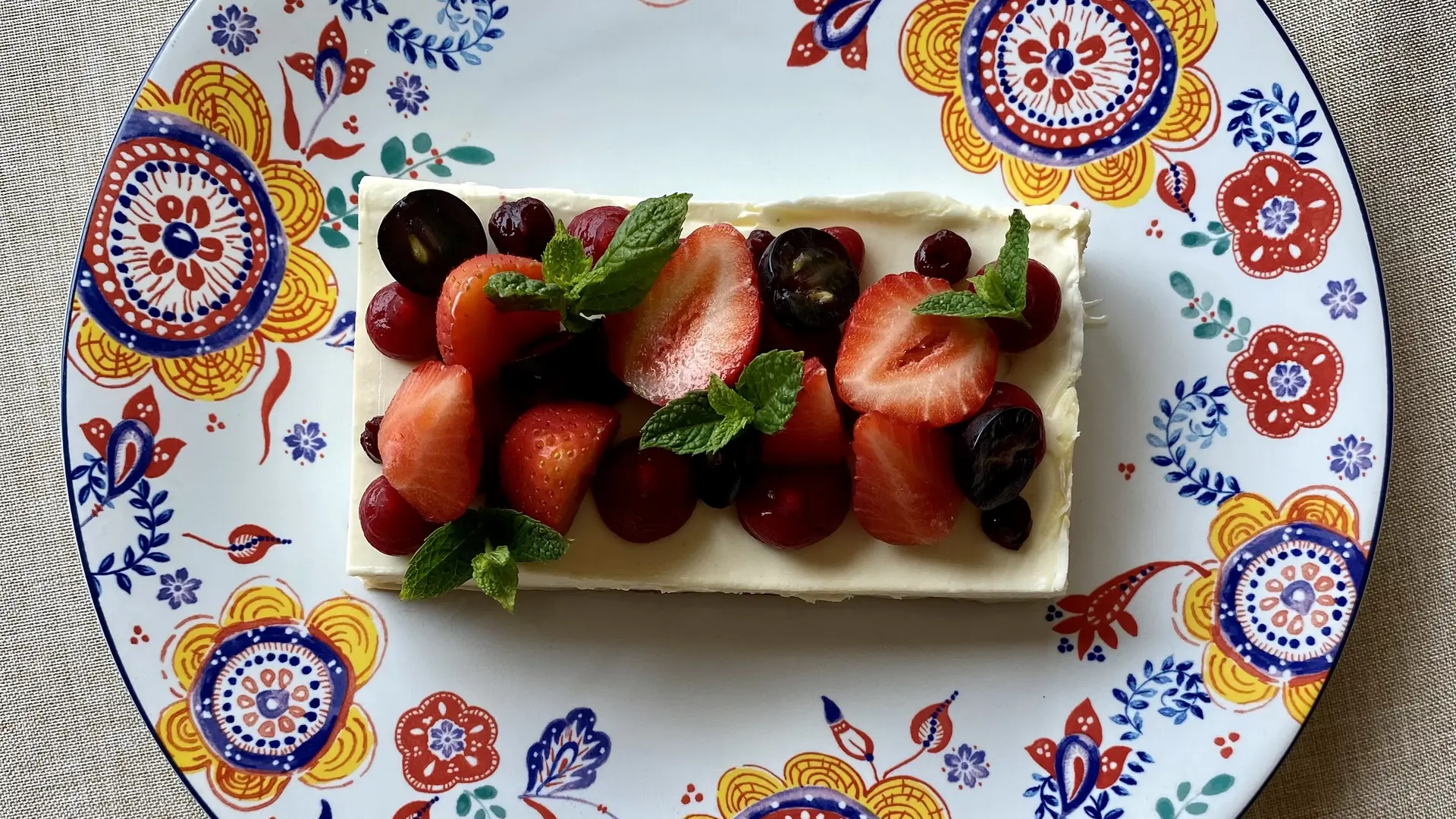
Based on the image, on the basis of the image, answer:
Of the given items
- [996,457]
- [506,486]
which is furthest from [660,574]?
[996,457]

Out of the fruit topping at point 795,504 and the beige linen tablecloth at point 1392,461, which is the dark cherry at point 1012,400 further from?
the beige linen tablecloth at point 1392,461

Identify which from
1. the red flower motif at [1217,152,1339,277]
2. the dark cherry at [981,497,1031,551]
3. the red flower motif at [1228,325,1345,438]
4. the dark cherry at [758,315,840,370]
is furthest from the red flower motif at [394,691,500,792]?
the red flower motif at [1217,152,1339,277]

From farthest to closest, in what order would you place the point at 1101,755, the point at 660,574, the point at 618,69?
1. the point at 618,69
2. the point at 1101,755
3. the point at 660,574

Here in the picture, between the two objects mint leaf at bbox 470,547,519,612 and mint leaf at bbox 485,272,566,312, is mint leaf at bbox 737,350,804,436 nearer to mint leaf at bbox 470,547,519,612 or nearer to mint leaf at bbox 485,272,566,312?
mint leaf at bbox 485,272,566,312

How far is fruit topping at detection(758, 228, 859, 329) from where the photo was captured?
1559mm

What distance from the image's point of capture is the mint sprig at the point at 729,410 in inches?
57.6

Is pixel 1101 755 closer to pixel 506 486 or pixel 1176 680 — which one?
pixel 1176 680

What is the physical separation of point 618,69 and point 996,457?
1.13m

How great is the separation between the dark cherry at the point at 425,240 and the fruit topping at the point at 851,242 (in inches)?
25.7

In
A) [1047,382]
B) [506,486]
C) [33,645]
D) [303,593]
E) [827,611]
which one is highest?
[1047,382]

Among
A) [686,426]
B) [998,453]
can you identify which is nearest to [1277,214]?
[998,453]

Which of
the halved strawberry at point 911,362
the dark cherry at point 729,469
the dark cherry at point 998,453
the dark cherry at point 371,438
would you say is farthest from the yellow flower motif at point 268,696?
the dark cherry at point 998,453

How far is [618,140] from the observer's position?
1.95 meters

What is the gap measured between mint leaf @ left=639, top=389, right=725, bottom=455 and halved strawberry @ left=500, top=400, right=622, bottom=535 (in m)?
0.12
